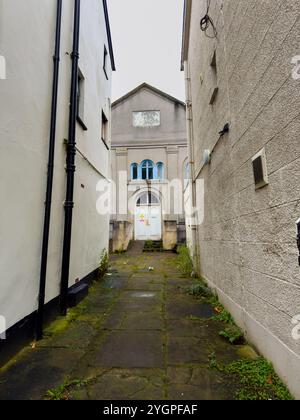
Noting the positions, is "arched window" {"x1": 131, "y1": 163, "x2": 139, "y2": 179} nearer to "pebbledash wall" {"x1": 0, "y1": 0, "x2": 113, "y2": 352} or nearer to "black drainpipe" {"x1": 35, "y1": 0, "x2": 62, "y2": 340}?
"pebbledash wall" {"x1": 0, "y1": 0, "x2": 113, "y2": 352}

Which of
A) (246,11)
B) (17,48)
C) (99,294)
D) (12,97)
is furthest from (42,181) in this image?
(246,11)

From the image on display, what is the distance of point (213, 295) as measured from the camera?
4203 mm

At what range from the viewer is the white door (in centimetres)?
1337

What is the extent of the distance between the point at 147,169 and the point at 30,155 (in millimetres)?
11469

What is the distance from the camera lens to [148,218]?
44.5ft

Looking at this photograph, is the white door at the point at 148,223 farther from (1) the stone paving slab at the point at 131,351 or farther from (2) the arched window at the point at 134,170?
(1) the stone paving slab at the point at 131,351

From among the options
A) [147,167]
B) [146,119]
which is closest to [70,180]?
[147,167]

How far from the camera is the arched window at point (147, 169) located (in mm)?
13945

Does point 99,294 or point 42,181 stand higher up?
point 42,181

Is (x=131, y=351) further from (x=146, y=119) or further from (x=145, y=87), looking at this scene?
(x=145, y=87)

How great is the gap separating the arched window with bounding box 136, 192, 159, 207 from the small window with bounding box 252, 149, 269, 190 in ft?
37.6
